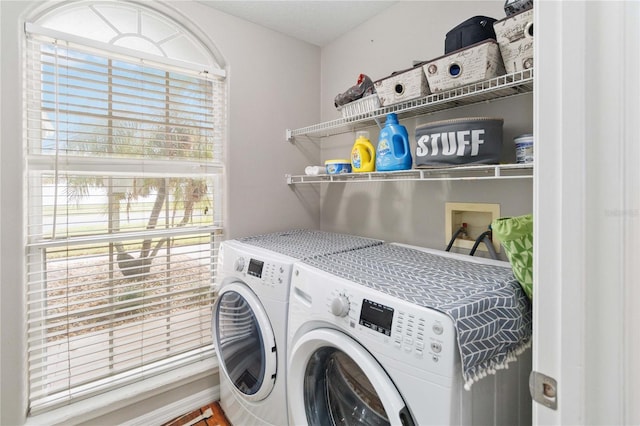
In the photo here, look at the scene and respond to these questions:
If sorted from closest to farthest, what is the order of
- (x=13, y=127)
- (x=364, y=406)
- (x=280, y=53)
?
(x=364, y=406), (x=13, y=127), (x=280, y=53)

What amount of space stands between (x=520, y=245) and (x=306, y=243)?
3.40 ft

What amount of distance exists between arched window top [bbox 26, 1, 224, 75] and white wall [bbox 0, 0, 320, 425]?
10 centimetres

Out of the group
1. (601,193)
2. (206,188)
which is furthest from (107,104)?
(601,193)

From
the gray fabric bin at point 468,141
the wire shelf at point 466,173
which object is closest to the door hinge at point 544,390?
the wire shelf at point 466,173

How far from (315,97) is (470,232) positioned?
1.54 m

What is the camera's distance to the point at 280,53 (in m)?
2.16

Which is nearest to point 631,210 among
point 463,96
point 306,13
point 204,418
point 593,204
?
point 593,204

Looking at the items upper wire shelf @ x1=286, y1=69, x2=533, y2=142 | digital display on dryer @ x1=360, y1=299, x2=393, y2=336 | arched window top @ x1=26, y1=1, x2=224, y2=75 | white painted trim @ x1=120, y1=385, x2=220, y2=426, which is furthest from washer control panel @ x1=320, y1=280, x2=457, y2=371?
arched window top @ x1=26, y1=1, x2=224, y2=75

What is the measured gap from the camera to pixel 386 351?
2.69ft

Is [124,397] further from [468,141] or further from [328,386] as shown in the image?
[468,141]

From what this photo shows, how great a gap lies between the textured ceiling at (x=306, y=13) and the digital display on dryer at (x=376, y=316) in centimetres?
180

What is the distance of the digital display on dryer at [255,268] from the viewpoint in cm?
139

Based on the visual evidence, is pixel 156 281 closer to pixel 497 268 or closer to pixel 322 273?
pixel 322 273

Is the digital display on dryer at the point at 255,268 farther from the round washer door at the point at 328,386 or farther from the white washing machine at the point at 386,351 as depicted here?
the round washer door at the point at 328,386
